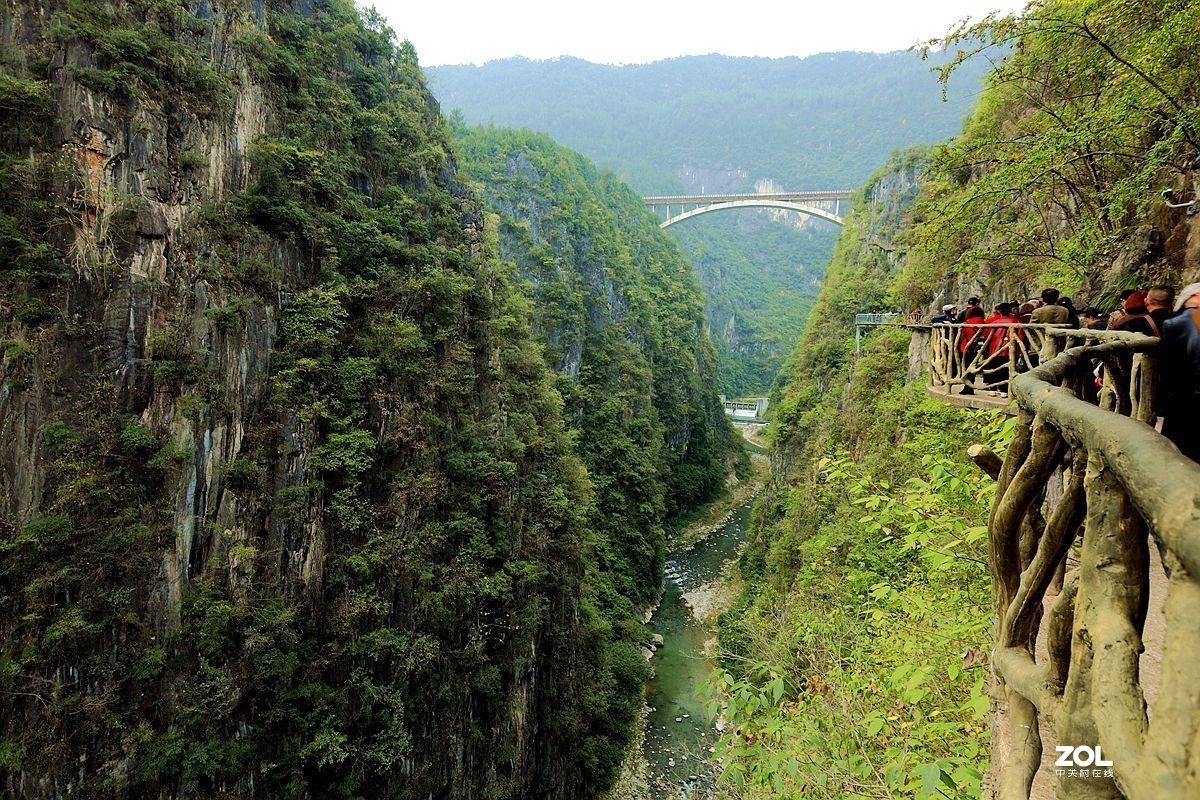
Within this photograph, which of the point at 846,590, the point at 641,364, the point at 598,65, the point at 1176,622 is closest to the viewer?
the point at 1176,622

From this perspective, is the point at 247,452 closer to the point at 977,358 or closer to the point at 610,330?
the point at 977,358

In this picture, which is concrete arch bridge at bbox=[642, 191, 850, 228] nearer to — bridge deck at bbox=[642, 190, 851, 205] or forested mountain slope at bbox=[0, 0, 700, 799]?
bridge deck at bbox=[642, 190, 851, 205]

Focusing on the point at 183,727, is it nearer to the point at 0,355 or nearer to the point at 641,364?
the point at 0,355

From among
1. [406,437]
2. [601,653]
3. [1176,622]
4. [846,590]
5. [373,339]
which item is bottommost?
[601,653]

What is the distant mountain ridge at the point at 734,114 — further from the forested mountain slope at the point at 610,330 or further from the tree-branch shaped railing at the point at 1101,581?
the tree-branch shaped railing at the point at 1101,581

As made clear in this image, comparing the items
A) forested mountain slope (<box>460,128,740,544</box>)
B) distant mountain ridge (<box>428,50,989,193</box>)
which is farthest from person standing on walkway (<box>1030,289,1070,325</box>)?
distant mountain ridge (<box>428,50,989,193</box>)

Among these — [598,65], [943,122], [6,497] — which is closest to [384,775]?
[6,497]

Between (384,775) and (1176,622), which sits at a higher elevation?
(1176,622)
